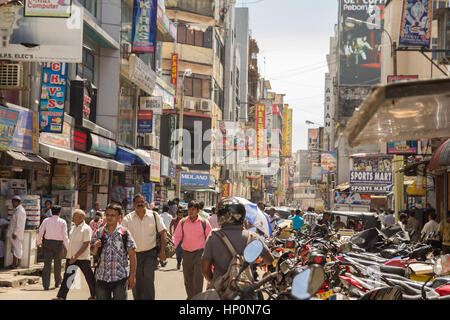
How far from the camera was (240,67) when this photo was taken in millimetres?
80625

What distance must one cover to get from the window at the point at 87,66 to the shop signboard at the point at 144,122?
6.45 metres

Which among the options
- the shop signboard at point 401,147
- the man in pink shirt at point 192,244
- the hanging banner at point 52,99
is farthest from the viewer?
the shop signboard at point 401,147

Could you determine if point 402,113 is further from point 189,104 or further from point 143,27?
point 189,104

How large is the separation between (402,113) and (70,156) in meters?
15.7

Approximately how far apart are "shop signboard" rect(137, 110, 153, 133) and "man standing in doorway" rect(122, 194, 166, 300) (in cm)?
2326

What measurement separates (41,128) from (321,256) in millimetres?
12035

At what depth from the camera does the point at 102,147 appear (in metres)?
25.4

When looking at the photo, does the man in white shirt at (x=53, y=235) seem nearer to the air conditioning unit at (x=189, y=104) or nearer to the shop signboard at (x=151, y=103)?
the shop signboard at (x=151, y=103)

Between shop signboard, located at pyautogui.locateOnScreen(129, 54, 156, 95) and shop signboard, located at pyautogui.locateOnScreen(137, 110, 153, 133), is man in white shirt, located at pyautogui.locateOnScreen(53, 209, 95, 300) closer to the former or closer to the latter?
shop signboard, located at pyautogui.locateOnScreen(129, 54, 156, 95)

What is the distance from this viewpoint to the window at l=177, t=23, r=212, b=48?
52.9 metres

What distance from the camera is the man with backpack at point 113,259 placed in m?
8.12

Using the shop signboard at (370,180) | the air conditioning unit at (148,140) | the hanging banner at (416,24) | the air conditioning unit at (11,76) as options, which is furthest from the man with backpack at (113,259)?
Answer: the shop signboard at (370,180)

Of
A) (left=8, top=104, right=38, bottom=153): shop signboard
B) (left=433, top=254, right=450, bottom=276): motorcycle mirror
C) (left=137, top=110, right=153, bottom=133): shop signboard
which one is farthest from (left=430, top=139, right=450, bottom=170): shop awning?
(left=137, top=110, right=153, bottom=133): shop signboard
